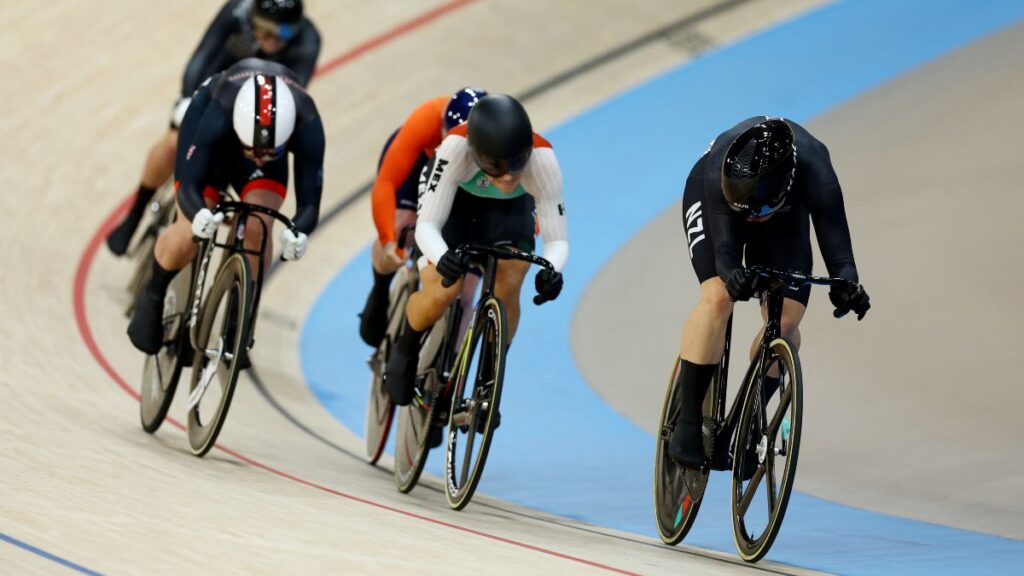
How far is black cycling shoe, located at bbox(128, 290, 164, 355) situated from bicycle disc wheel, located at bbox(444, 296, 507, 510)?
3.63 ft

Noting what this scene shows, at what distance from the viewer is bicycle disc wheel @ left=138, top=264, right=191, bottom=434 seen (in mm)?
4719

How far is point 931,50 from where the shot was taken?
936cm

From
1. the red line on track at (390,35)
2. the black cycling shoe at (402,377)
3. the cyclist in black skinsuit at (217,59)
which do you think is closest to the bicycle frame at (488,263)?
the black cycling shoe at (402,377)

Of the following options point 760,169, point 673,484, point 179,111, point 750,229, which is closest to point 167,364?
point 179,111

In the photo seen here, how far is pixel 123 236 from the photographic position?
6.57 m

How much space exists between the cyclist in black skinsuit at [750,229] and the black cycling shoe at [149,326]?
187cm

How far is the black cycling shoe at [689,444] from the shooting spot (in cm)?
379

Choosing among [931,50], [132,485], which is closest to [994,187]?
[931,50]

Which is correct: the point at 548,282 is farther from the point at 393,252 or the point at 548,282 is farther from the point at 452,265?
the point at 393,252

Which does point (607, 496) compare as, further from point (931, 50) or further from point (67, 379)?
point (931, 50)

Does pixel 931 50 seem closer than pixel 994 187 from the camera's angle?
No

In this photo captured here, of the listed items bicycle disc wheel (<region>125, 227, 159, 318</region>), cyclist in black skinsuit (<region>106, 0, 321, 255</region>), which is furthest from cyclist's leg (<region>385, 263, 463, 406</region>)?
bicycle disc wheel (<region>125, 227, 159, 318</region>)

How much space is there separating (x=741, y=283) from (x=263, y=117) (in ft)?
5.74

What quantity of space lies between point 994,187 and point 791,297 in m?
3.62
